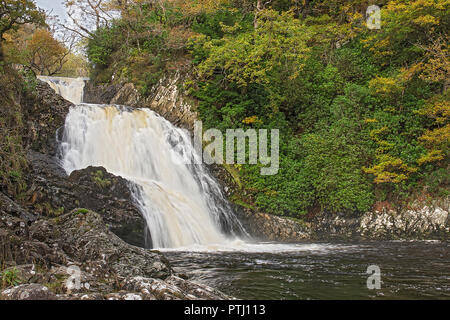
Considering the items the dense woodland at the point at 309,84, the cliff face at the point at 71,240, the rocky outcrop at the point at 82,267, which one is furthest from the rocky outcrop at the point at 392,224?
the rocky outcrop at the point at 82,267

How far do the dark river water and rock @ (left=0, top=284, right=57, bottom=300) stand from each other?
2.62 metres

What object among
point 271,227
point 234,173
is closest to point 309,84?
point 234,173

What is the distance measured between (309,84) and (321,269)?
32.4ft

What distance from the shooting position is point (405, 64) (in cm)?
1416

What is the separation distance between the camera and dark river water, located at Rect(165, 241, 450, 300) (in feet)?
17.1

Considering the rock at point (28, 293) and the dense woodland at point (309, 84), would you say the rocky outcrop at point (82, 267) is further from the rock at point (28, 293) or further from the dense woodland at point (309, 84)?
the dense woodland at point (309, 84)

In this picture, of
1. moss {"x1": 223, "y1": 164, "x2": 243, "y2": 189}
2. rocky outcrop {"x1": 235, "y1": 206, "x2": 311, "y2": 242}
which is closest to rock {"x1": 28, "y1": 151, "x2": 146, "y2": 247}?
rocky outcrop {"x1": 235, "y1": 206, "x2": 311, "y2": 242}

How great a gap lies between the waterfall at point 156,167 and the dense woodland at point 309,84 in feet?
4.75

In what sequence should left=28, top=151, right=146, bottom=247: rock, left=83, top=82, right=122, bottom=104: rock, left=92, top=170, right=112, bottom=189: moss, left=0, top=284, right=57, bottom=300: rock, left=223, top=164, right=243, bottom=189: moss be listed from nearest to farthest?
left=0, top=284, right=57, bottom=300: rock → left=28, top=151, right=146, bottom=247: rock → left=92, top=170, right=112, bottom=189: moss → left=223, top=164, right=243, bottom=189: moss → left=83, top=82, right=122, bottom=104: rock

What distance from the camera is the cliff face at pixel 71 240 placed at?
3965 mm

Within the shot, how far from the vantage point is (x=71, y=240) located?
18.7 feet

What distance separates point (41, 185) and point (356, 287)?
765 cm

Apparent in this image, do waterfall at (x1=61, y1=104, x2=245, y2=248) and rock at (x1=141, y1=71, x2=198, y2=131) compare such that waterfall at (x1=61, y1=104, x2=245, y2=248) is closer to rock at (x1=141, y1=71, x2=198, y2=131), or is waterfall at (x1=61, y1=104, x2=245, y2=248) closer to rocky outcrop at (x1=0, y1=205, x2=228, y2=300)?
rock at (x1=141, y1=71, x2=198, y2=131)
